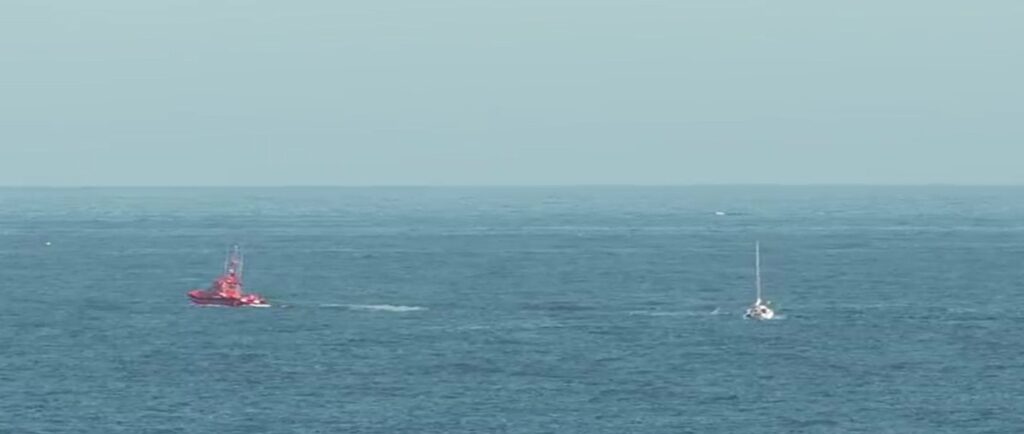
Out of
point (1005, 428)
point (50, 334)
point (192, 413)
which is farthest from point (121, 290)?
point (1005, 428)

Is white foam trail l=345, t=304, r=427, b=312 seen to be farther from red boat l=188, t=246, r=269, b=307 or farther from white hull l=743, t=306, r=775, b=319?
white hull l=743, t=306, r=775, b=319

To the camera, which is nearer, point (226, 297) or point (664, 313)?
point (664, 313)

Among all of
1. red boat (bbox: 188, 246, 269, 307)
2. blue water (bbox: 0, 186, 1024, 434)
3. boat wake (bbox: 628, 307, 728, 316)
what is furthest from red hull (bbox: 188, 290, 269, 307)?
boat wake (bbox: 628, 307, 728, 316)

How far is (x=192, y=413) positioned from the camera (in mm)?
92438

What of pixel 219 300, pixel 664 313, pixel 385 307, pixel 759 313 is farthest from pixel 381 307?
pixel 759 313

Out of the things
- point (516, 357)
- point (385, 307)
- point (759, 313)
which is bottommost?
point (516, 357)

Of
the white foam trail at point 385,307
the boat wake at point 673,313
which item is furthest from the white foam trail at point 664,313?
the white foam trail at point 385,307

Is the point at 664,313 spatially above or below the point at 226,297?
below

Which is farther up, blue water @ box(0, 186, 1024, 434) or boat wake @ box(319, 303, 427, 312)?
boat wake @ box(319, 303, 427, 312)

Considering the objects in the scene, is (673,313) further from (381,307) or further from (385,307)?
(381,307)

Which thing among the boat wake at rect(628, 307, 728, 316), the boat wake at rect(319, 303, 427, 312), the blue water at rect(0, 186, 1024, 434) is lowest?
the blue water at rect(0, 186, 1024, 434)

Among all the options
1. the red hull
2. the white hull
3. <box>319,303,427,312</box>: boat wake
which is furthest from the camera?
the red hull

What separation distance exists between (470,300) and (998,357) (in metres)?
50.6

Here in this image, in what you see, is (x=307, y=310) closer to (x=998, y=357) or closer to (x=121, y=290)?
(x=121, y=290)
